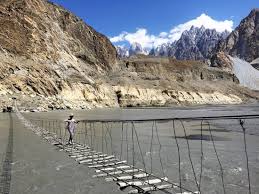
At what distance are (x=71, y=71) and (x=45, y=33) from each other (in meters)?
12.0

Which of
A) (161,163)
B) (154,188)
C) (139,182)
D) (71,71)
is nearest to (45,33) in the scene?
(71,71)

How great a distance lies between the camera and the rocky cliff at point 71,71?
283 feet

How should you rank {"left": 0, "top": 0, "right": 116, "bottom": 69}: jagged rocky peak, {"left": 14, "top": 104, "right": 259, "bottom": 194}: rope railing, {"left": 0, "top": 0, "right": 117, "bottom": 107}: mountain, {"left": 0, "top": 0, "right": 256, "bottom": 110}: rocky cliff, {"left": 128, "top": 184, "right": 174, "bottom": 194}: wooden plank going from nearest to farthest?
1. {"left": 128, "top": 184, "right": 174, "bottom": 194}: wooden plank
2. {"left": 14, "top": 104, "right": 259, "bottom": 194}: rope railing
3. {"left": 0, "top": 0, "right": 117, "bottom": 107}: mountain
4. {"left": 0, "top": 0, "right": 256, "bottom": 110}: rocky cliff
5. {"left": 0, "top": 0, "right": 116, "bottom": 69}: jagged rocky peak

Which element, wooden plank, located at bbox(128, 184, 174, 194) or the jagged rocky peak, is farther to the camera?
the jagged rocky peak

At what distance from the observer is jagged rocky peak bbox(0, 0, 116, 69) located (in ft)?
316

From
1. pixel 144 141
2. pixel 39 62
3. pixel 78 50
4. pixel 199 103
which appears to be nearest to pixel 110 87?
pixel 78 50

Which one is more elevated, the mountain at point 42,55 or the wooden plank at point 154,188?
the mountain at point 42,55

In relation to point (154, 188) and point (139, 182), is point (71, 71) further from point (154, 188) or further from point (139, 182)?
point (154, 188)

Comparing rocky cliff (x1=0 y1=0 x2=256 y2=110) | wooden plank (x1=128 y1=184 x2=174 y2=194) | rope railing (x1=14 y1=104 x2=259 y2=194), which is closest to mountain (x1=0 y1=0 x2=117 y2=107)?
rocky cliff (x1=0 y1=0 x2=256 y2=110)

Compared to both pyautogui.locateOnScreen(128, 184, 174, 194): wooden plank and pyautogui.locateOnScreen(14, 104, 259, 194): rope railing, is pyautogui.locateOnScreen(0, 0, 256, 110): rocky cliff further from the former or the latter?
pyautogui.locateOnScreen(128, 184, 174, 194): wooden plank

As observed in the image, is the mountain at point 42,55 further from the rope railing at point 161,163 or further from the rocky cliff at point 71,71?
the rope railing at point 161,163

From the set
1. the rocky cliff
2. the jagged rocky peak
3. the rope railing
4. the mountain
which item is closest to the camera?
the rope railing

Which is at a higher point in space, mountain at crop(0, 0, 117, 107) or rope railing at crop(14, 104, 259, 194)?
mountain at crop(0, 0, 117, 107)

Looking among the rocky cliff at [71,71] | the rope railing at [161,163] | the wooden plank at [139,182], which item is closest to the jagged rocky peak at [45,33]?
the rocky cliff at [71,71]
